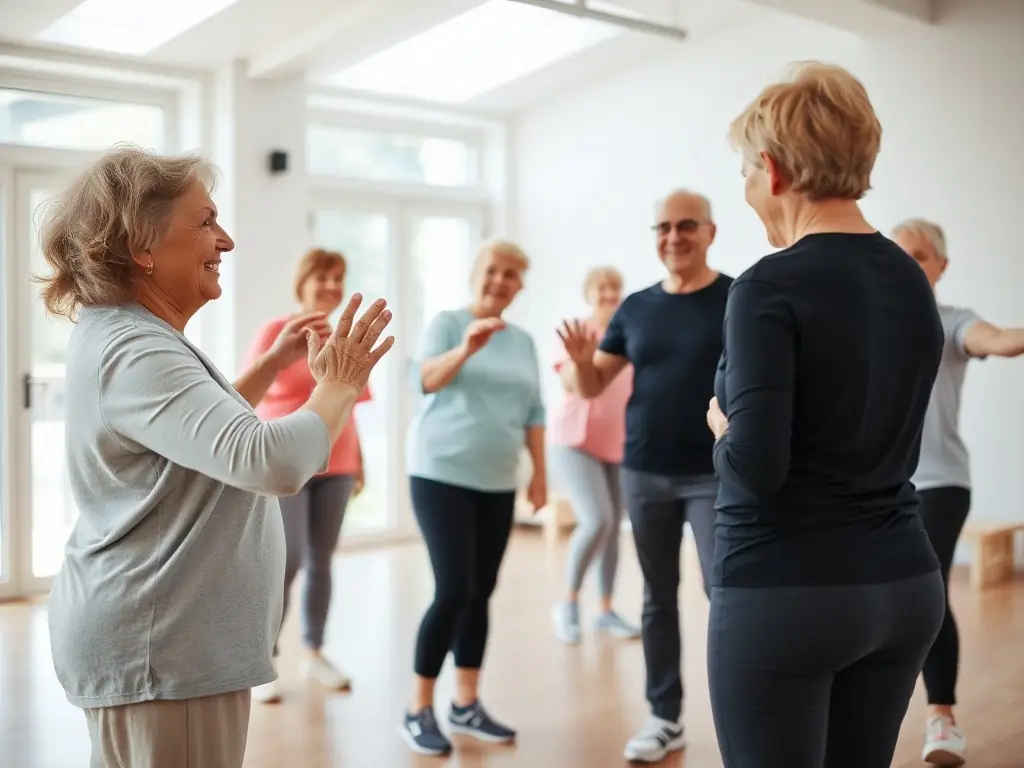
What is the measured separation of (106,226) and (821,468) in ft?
3.50

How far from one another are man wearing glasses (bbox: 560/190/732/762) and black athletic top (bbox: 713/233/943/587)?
150 cm

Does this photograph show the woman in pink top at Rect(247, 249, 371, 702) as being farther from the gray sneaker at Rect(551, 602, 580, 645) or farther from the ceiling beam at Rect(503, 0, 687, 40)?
the ceiling beam at Rect(503, 0, 687, 40)

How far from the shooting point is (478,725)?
349 centimetres

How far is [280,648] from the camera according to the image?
4.52 m

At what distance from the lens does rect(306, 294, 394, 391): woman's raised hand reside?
1.65 meters

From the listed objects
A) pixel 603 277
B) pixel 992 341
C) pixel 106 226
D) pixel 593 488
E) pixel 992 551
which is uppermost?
pixel 603 277

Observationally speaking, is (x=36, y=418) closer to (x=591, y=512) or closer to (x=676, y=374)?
(x=591, y=512)

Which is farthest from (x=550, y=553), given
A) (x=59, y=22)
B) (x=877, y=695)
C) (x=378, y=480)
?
(x=877, y=695)

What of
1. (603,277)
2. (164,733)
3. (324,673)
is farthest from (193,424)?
(603,277)

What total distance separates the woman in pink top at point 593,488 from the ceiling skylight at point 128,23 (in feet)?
8.56

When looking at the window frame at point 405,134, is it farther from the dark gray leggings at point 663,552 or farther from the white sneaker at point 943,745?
the white sneaker at point 943,745

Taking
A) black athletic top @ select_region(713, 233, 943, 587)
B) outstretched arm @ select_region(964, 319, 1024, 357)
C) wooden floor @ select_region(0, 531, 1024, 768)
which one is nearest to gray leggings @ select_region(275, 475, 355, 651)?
wooden floor @ select_region(0, 531, 1024, 768)

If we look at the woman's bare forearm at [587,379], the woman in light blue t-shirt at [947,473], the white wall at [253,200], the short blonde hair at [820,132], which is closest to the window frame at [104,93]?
the white wall at [253,200]

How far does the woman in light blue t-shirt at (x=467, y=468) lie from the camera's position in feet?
10.8
